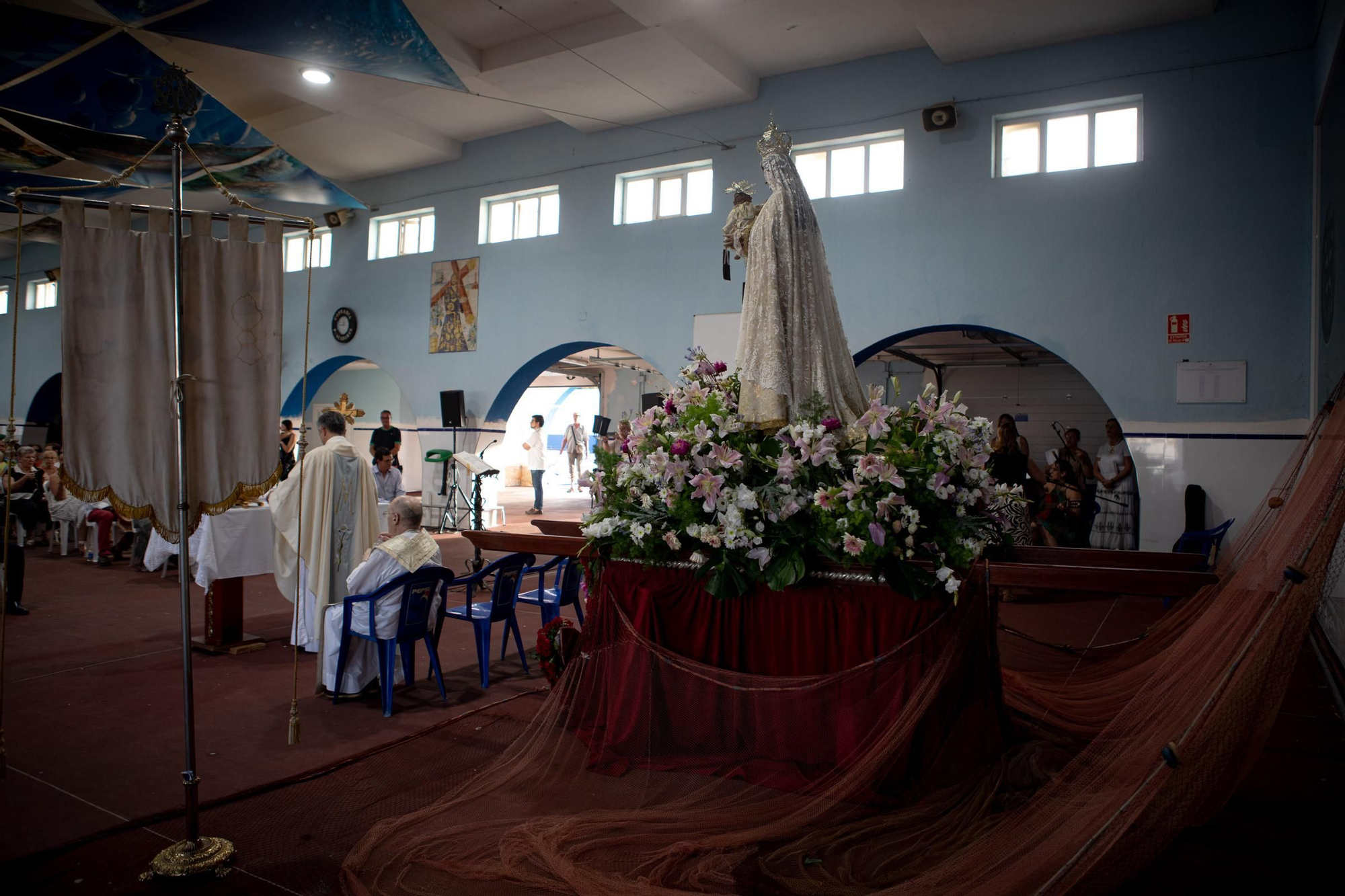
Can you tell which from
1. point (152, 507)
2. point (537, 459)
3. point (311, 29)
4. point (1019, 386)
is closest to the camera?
point (152, 507)

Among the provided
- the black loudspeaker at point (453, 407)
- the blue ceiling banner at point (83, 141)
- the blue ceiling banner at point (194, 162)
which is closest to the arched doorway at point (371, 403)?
the black loudspeaker at point (453, 407)

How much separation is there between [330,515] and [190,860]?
2.64 metres

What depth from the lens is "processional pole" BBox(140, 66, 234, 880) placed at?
267 cm

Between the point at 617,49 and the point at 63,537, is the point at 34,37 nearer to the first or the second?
the point at 617,49

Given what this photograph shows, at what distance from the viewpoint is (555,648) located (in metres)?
4.20

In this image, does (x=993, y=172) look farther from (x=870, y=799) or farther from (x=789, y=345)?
(x=870, y=799)

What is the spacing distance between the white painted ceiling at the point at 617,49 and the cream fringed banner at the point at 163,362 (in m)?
5.19

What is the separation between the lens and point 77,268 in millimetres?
2836

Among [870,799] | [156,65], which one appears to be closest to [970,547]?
[870,799]

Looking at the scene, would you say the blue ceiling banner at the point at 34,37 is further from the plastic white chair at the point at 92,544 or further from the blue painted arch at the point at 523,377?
the blue painted arch at the point at 523,377

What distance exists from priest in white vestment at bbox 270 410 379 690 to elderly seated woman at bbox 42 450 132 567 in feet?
17.8

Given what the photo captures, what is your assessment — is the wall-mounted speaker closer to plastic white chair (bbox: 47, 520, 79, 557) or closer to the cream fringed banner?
plastic white chair (bbox: 47, 520, 79, 557)

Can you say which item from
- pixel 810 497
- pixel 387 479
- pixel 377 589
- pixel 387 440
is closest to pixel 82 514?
pixel 387 440

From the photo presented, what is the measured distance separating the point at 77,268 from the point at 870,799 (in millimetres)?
3327
